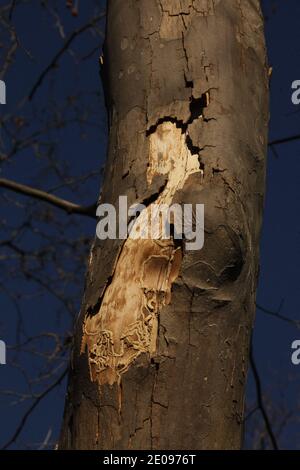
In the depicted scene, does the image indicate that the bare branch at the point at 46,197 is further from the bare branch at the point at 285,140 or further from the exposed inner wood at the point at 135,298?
the exposed inner wood at the point at 135,298

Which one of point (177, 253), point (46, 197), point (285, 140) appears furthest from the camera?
point (46, 197)

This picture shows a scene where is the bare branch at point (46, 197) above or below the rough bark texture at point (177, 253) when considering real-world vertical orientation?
above

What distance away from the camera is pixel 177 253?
5.18ft

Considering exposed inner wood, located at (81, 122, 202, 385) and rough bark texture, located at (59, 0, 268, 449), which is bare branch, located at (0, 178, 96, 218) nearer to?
rough bark texture, located at (59, 0, 268, 449)

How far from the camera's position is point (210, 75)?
178cm

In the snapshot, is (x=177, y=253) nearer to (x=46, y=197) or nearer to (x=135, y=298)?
(x=135, y=298)

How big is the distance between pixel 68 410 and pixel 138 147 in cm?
53

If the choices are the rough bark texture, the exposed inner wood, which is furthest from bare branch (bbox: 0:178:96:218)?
the exposed inner wood

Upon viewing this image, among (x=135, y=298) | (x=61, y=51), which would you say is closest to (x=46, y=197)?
(x=61, y=51)

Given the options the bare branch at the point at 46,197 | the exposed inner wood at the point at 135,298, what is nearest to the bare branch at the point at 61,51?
the bare branch at the point at 46,197

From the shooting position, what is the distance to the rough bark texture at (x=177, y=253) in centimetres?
148

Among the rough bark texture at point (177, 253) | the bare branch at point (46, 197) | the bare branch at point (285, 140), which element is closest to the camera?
the rough bark texture at point (177, 253)
